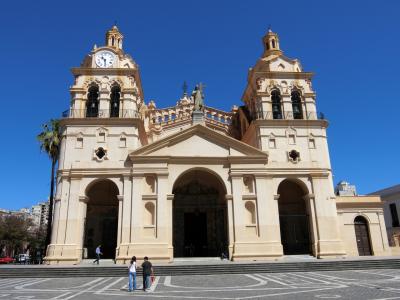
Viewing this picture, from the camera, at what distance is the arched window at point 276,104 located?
29359mm

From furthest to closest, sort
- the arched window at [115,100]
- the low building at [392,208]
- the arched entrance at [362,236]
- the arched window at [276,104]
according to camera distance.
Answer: the low building at [392,208] < the arched window at [276,104] < the arched window at [115,100] < the arched entrance at [362,236]

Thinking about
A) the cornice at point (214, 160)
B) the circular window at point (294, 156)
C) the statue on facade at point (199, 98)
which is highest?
the statue on facade at point (199, 98)

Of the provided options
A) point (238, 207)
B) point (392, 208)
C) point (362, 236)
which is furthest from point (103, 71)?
point (392, 208)

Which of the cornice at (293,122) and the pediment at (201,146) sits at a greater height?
the cornice at (293,122)

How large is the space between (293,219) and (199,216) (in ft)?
25.0

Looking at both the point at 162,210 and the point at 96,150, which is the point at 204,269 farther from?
the point at 96,150

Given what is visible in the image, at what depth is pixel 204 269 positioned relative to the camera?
20.2 metres

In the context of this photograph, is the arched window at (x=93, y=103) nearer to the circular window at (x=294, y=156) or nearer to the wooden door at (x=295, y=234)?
the circular window at (x=294, y=156)

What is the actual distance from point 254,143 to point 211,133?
166 inches

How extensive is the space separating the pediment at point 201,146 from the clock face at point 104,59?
28.3 feet

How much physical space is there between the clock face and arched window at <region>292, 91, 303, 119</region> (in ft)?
51.2

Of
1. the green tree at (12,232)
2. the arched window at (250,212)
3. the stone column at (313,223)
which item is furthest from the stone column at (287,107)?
the green tree at (12,232)

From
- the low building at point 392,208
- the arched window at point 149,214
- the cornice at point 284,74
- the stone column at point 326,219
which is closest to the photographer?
the arched window at point 149,214

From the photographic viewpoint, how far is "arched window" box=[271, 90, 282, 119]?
29359 millimetres
